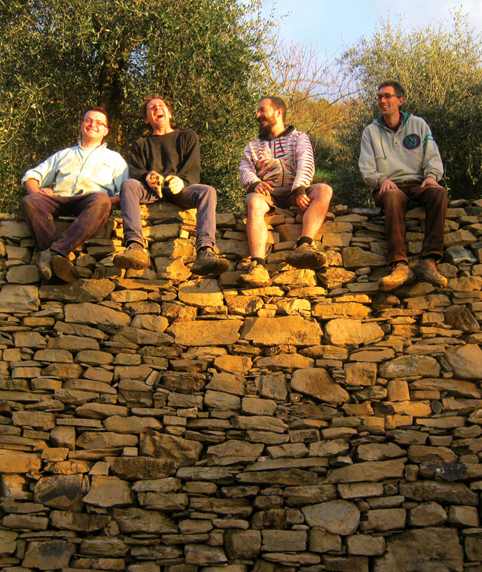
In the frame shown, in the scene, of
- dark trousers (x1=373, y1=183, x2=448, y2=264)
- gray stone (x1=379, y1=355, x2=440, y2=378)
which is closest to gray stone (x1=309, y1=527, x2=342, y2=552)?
gray stone (x1=379, y1=355, x2=440, y2=378)

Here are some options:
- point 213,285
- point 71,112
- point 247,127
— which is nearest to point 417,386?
point 213,285

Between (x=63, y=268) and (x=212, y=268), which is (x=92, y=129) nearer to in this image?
(x=63, y=268)

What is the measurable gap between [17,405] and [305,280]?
269 cm

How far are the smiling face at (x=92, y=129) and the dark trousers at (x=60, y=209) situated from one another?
29.3 inches

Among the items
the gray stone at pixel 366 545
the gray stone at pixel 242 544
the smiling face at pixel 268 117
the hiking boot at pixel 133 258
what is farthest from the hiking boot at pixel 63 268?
the gray stone at pixel 366 545

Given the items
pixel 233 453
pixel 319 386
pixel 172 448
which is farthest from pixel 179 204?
pixel 233 453

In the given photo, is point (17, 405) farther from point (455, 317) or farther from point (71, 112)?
point (71, 112)

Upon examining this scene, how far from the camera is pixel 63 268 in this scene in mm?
4934

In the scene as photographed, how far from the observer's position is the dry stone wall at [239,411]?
4344 millimetres

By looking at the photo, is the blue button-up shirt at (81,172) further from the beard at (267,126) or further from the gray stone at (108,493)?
the gray stone at (108,493)

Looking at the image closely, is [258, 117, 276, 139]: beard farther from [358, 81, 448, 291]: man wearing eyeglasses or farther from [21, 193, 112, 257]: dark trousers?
[21, 193, 112, 257]: dark trousers

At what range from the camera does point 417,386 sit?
484 centimetres

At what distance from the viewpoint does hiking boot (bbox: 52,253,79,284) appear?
4871 millimetres

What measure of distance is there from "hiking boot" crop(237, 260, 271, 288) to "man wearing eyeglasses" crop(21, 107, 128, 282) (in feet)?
4.64
